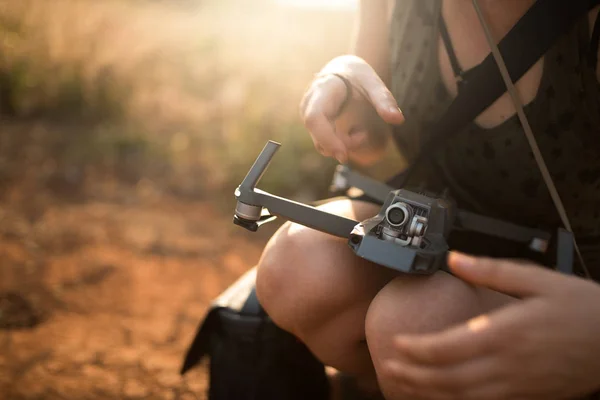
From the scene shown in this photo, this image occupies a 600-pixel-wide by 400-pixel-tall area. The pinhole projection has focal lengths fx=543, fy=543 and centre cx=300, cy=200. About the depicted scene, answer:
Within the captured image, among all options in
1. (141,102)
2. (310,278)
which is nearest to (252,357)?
(310,278)

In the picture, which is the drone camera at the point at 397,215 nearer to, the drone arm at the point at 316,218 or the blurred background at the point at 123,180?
the drone arm at the point at 316,218

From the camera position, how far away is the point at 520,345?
0.51 m

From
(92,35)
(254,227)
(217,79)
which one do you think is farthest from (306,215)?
(217,79)

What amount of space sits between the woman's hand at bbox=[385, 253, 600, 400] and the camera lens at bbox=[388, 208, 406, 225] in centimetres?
12

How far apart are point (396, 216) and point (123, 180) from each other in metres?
1.91

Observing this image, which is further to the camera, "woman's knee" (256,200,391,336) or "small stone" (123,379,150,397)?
"small stone" (123,379,150,397)

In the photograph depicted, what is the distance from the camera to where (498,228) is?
86 centimetres

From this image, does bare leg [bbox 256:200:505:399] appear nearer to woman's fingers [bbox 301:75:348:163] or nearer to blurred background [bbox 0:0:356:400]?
woman's fingers [bbox 301:75:348:163]

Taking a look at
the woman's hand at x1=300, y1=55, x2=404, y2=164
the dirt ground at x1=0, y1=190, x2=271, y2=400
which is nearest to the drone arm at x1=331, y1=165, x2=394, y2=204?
the woman's hand at x1=300, y1=55, x2=404, y2=164

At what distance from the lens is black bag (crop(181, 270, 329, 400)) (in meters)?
1.00

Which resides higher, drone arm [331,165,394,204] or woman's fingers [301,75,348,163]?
woman's fingers [301,75,348,163]

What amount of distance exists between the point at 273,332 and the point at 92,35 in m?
2.34

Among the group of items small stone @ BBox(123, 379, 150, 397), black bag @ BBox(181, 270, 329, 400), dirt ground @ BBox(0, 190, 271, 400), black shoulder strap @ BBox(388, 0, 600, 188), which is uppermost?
black shoulder strap @ BBox(388, 0, 600, 188)

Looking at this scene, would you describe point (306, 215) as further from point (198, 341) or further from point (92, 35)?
point (92, 35)
